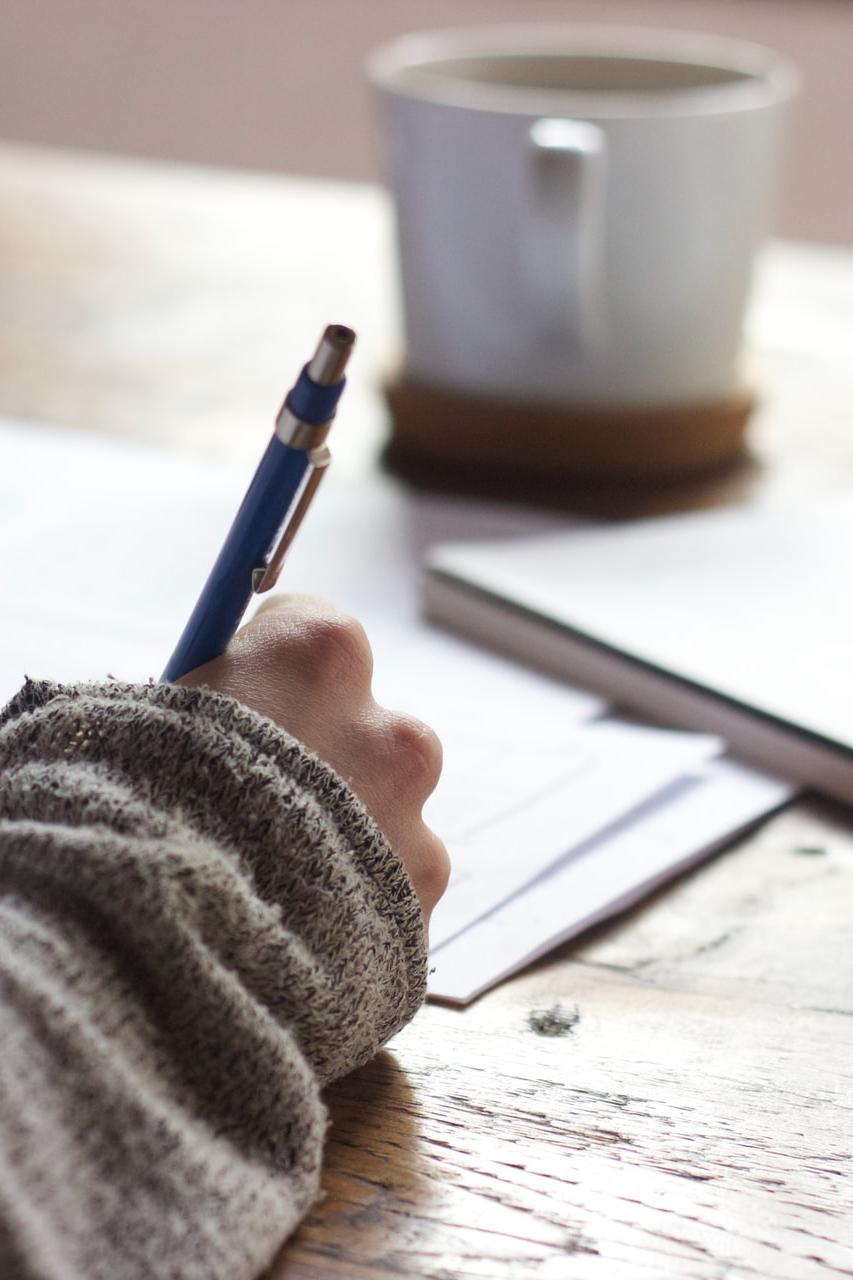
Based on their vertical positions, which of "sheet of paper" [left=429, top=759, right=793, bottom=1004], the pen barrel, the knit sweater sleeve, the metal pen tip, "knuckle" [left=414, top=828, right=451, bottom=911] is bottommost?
"sheet of paper" [left=429, top=759, right=793, bottom=1004]

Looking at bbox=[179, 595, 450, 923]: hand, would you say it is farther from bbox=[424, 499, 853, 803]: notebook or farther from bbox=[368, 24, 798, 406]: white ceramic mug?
bbox=[368, 24, 798, 406]: white ceramic mug

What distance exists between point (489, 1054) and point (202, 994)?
0.10 metres

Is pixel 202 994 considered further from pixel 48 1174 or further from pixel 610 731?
pixel 610 731

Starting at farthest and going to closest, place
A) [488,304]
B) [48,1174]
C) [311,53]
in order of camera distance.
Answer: [311,53] < [488,304] < [48,1174]

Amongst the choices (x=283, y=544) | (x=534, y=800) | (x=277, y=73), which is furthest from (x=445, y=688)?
(x=277, y=73)

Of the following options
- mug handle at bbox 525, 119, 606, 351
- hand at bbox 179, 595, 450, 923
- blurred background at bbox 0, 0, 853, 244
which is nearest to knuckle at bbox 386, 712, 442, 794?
hand at bbox 179, 595, 450, 923

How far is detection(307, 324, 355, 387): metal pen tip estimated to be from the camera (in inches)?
12.4

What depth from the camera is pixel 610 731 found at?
534mm

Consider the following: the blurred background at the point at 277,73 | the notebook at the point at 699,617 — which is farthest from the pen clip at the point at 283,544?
the blurred background at the point at 277,73

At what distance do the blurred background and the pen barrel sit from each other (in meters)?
1.86

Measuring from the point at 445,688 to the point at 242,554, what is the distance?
205 millimetres

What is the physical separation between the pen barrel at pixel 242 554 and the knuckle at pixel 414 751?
0.05 metres

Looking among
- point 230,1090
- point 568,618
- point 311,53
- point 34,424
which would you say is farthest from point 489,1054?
point 311,53

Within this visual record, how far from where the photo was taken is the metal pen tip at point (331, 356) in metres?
0.32
